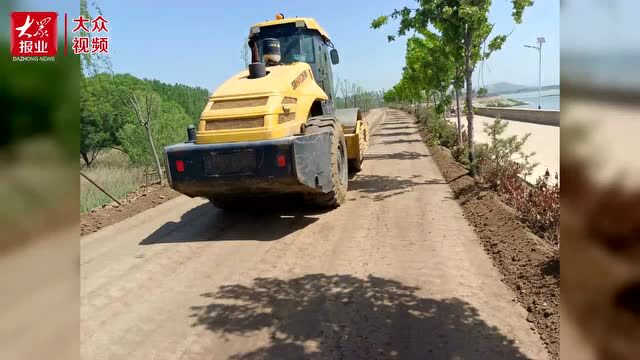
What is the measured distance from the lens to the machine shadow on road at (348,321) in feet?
11.1

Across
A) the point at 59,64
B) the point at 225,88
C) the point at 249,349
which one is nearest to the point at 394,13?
the point at 225,88

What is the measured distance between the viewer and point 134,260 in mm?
5789

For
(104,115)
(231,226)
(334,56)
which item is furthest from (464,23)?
(104,115)

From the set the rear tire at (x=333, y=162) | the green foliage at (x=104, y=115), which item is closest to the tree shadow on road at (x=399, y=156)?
the rear tire at (x=333, y=162)

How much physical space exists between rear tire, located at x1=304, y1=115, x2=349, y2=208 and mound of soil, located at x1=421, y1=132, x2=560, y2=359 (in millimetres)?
2216

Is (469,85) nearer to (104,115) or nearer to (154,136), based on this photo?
(154,136)

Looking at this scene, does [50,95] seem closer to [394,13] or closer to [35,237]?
[35,237]

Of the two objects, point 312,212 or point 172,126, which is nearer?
point 312,212

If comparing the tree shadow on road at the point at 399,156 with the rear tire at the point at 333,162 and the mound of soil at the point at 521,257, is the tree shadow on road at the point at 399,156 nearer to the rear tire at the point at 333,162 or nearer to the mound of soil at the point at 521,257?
the mound of soil at the point at 521,257

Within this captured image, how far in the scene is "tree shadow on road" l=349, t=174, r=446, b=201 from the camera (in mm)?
8745

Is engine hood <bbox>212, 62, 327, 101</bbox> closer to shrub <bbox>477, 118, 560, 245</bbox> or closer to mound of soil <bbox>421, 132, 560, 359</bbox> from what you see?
mound of soil <bbox>421, 132, 560, 359</bbox>

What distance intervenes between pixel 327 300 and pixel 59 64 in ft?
12.1

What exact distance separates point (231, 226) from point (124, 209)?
3.13 meters

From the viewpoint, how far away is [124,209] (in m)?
8.80
